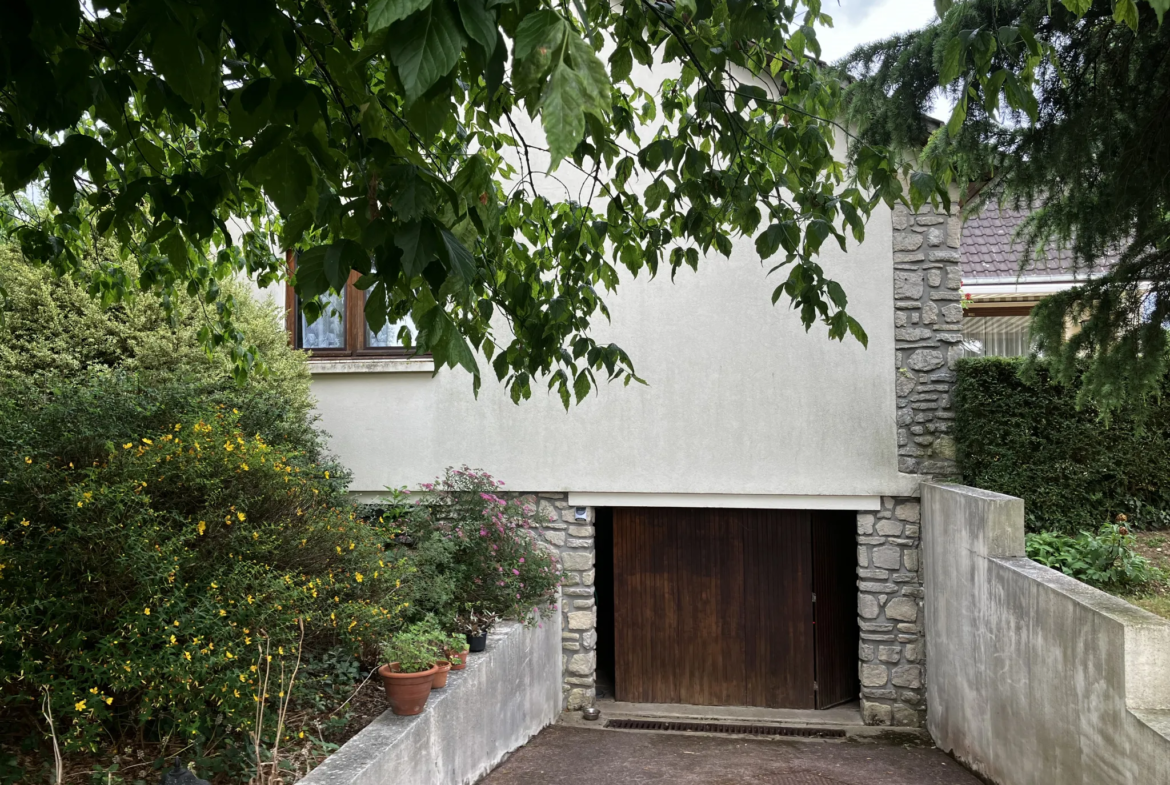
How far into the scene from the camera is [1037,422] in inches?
Result: 271

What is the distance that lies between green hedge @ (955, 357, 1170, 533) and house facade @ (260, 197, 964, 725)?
415mm

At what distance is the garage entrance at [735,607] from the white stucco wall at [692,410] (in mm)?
785

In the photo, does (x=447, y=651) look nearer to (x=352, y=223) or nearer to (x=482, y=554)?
(x=482, y=554)

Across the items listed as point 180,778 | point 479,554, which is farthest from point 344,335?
point 180,778

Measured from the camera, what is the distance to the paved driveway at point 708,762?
5.99 metres

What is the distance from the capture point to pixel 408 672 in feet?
15.3

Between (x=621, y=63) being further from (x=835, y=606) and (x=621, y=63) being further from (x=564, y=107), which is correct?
(x=835, y=606)

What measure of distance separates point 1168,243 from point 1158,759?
2642mm

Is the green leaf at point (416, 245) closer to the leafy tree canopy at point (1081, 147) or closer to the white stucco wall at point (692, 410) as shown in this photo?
the leafy tree canopy at point (1081, 147)

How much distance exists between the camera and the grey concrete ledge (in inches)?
312

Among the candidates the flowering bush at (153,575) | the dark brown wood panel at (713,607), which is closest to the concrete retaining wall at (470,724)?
the flowering bush at (153,575)

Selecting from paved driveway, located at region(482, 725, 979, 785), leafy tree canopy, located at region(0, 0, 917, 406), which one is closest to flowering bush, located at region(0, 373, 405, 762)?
leafy tree canopy, located at region(0, 0, 917, 406)

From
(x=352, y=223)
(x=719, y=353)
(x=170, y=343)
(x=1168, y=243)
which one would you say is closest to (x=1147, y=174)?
(x=1168, y=243)

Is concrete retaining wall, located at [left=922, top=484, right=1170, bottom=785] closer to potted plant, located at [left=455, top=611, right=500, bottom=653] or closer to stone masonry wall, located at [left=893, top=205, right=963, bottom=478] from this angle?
stone masonry wall, located at [left=893, top=205, right=963, bottom=478]
